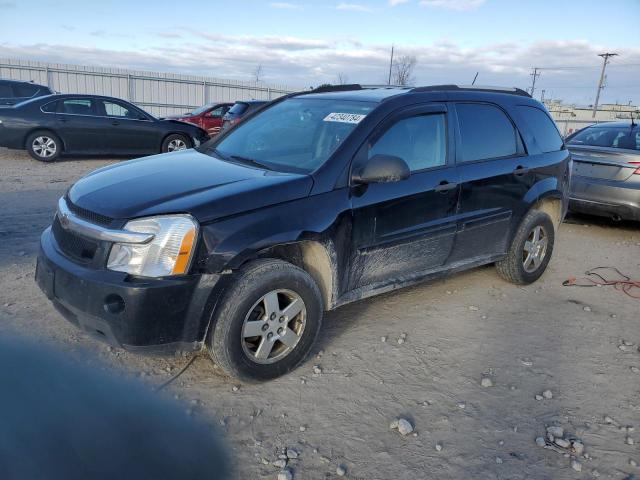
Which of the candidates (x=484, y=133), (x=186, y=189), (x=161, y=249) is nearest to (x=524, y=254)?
(x=484, y=133)

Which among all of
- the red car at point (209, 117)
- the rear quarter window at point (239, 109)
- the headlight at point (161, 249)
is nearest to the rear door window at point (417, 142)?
the headlight at point (161, 249)

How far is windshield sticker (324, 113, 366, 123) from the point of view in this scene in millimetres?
3791

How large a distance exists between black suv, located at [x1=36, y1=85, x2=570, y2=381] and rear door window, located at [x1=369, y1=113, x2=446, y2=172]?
11 millimetres

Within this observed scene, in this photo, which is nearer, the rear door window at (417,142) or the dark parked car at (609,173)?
the rear door window at (417,142)

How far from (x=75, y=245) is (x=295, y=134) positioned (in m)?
1.75

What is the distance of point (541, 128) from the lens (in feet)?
17.1

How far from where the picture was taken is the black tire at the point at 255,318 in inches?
119

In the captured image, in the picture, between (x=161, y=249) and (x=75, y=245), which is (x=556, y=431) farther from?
(x=75, y=245)

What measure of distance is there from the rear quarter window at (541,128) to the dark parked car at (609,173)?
6.90ft

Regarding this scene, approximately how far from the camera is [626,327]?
4.48m

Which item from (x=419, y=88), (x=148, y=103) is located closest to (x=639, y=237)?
(x=419, y=88)

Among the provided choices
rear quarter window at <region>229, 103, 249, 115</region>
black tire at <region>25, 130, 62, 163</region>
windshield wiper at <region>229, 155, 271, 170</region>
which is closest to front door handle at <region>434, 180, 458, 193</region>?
windshield wiper at <region>229, 155, 271, 170</region>

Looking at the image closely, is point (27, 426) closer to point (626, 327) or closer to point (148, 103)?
point (626, 327)

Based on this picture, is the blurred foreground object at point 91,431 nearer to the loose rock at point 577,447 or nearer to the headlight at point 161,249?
the headlight at point 161,249
